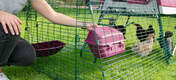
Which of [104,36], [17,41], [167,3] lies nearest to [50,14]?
[17,41]

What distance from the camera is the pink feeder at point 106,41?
4.63 feet

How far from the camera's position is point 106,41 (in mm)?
1446

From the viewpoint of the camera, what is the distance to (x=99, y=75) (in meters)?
1.69

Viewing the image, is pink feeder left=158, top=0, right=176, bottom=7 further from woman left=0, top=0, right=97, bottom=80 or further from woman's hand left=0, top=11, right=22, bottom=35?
woman's hand left=0, top=11, right=22, bottom=35

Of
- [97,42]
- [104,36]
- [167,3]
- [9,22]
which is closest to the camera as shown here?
[9,22]

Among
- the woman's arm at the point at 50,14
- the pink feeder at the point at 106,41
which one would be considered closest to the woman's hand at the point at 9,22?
the woman's arm at the point at 50,14

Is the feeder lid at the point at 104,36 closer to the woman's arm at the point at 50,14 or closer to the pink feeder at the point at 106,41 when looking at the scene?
the pink feeder at the point at 106,41

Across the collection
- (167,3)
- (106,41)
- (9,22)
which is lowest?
(106,41)

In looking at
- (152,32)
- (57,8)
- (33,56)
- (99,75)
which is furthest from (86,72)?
(152,32)

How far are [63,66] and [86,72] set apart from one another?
0.25m

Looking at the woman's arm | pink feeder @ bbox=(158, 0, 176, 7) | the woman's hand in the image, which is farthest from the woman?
pink feeder @ bbox=(158, 0, 176, 7)

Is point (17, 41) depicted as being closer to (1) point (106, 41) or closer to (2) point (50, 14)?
(2) point (50, 14)

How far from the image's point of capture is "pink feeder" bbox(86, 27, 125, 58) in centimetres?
141

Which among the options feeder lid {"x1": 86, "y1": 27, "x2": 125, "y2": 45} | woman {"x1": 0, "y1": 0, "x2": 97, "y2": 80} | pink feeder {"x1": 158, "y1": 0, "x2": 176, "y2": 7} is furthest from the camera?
pink feeder {"x1": 158, "y1": 0, "x2": 176, "y2": 7}
